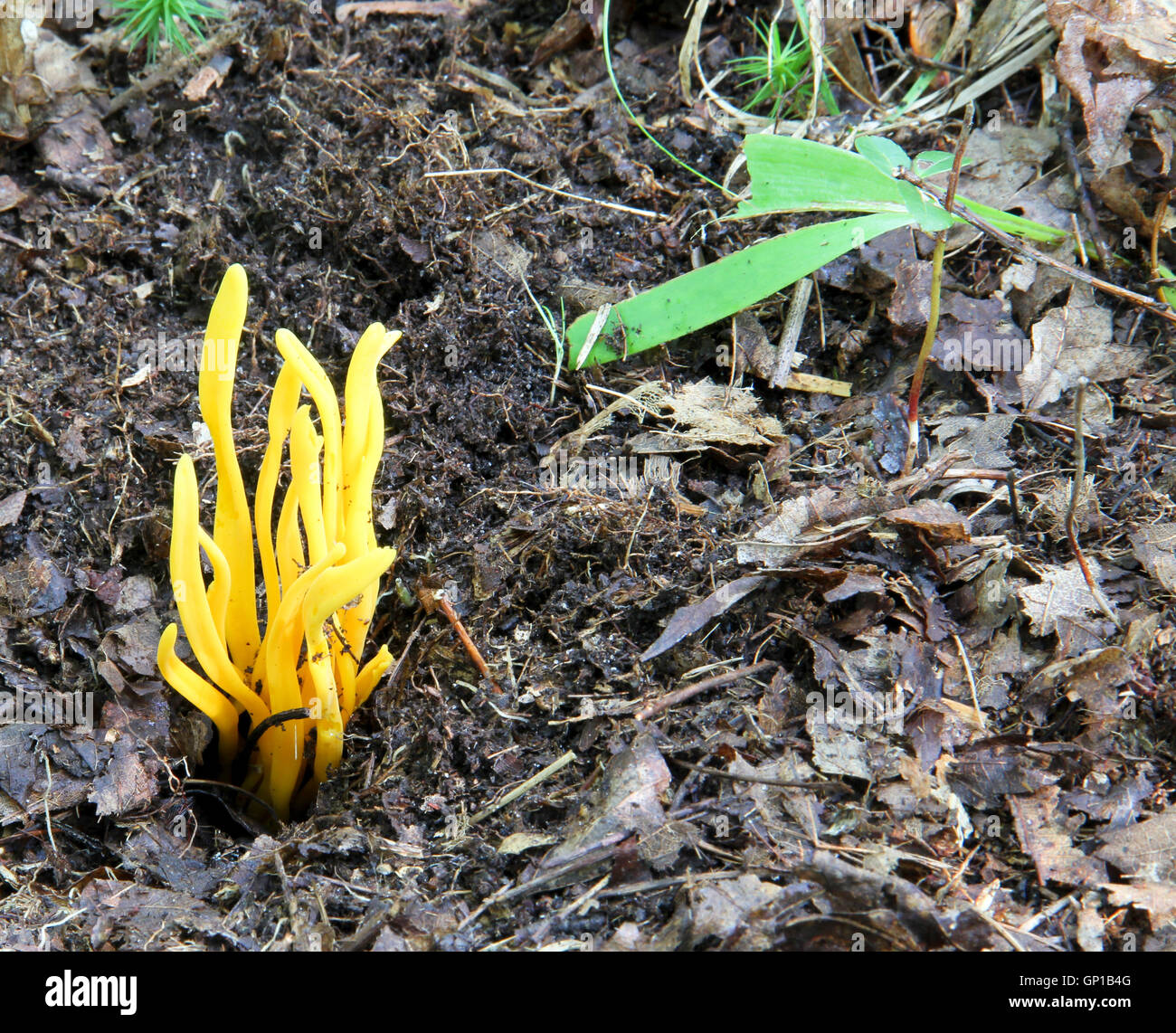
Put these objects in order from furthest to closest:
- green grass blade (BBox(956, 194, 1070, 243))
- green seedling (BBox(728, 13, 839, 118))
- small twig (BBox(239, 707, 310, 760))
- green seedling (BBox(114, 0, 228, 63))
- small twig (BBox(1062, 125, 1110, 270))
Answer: green seedling (BBox(114, 0, 228, 63)), green seedling (BBox(728, 13, 839, 118)), small twig (BBox(1062, 125, 1110, 270)), green grass blade (BBox(956, 194, 1070, 243)), small twig (BBox(239, 707, 310, 760))

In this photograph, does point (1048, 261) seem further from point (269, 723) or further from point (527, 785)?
point (269, 723)

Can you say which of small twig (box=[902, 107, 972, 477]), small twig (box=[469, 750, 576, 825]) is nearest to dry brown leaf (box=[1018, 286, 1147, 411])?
small twig (box=[902, 107, 972, 477])

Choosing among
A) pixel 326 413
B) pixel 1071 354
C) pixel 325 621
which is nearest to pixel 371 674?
pixel 325 621

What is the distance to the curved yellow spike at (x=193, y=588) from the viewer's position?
168cm

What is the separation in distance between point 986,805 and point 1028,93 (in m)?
2.31

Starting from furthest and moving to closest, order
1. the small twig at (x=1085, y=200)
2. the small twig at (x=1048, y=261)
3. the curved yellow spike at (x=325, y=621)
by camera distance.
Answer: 1. the small twig at (x=1085, y=200)
2. the small twig at (x=1048, y=261)
3. the curved yellow spike at (x=325, y=621)

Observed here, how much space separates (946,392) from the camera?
8.48ft

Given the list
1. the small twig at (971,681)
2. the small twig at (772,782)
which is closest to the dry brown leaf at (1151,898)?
the small twig at (971,681)

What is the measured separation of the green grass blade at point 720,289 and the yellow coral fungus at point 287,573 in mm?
918

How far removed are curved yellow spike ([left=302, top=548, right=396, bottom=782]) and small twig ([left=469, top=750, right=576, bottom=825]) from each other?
1.31 ft

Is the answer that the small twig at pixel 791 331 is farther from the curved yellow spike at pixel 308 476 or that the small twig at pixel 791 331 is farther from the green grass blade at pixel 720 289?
A: the curved yellow spike at pixel 308 476

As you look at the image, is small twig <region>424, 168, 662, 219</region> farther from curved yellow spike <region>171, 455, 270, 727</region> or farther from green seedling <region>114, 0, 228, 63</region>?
curved yellow spike <region>171, 455, 270, 727</region>

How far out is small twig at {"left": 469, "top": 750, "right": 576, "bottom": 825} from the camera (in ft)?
6.40

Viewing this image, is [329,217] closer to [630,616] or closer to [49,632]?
[49,632]
